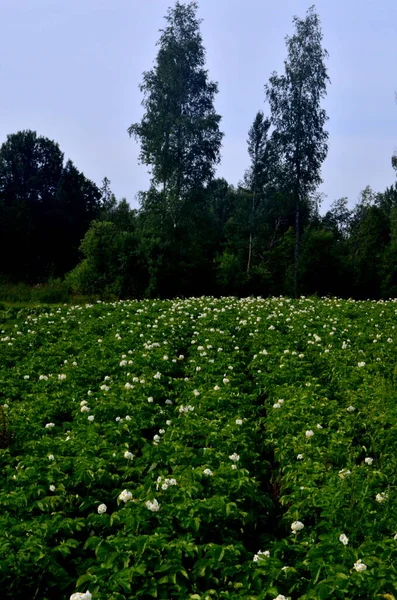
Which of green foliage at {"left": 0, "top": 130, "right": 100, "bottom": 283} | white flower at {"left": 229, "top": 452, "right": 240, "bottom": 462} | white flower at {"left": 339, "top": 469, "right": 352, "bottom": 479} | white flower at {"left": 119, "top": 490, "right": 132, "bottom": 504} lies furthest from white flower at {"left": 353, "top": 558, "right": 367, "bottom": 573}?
green foliage at {"left": 0, "top": 130, "right": 100, "bottom": 283}

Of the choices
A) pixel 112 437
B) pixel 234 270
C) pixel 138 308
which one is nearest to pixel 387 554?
pixel 112 437

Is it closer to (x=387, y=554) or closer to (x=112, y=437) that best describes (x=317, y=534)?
(x=387, y=554)

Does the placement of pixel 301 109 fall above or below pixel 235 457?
above

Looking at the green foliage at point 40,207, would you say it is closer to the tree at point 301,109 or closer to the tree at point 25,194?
the tree at point 25,194

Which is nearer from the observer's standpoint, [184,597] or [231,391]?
[184,597]

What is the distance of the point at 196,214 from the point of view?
3494cm

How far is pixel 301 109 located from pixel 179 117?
9796 millimetres

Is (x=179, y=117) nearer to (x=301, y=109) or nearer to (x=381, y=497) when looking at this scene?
(x=301, y=109)

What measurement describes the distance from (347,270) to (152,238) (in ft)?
70.7

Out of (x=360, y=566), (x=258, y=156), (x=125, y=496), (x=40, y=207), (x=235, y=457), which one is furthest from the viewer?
(x=40, y=207)

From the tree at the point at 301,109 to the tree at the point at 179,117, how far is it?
5595mm

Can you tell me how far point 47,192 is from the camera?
56.9 m

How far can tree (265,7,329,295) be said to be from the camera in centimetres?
3706

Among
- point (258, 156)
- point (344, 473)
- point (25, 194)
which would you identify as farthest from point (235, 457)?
point (25, 194)
